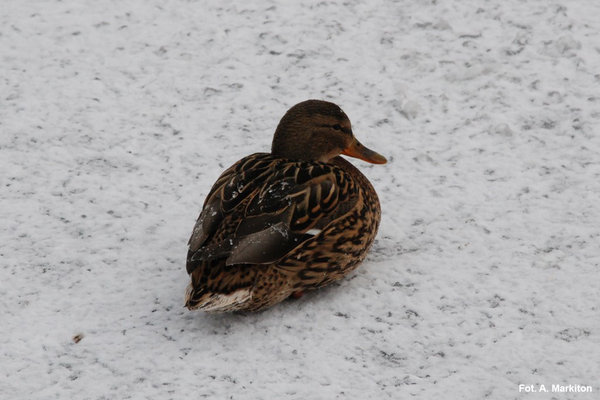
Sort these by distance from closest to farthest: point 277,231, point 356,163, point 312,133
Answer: point 277,231 < point 312,133 < point 356,163

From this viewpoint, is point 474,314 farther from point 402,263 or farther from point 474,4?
point 474,4

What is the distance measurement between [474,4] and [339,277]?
3213 mm

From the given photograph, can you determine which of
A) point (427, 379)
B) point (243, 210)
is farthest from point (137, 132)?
point (427, 379)

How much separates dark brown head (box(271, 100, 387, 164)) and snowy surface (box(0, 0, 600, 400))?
502mm

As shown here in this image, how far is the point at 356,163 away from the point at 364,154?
1.85 feet

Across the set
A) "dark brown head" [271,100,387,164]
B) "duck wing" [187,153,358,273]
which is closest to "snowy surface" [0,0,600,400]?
"duck wing" [187,153,358,273]

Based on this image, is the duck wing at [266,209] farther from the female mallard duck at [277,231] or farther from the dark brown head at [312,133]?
the dark brown head at [312,133]

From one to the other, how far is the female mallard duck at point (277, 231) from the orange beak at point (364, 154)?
1.26 feet

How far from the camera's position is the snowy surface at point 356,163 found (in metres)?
4.05

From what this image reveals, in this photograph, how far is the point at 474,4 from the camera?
696cm

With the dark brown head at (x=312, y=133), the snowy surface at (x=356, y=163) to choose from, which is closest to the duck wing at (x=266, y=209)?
the dark brown head at (x=312, y=133)

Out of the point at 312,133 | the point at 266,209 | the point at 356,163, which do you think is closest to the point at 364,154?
the point at 312,133

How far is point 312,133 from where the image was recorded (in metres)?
4.96

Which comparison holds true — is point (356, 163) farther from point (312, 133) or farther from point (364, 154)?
point (312, 133)
